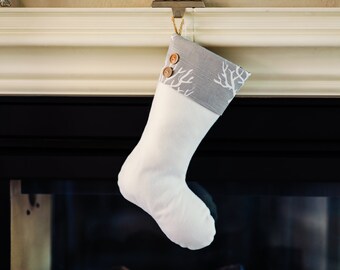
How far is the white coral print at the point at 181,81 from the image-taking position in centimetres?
105

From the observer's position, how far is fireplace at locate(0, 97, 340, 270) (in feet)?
3.83

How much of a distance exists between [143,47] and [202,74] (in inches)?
6.5

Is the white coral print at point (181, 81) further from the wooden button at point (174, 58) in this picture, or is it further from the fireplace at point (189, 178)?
the fireplace at point (189, 178)

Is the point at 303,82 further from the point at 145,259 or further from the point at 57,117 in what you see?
the point at 145,259

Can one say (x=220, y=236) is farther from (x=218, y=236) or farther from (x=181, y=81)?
(x=181, y=81)

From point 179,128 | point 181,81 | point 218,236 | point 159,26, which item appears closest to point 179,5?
point 159,26

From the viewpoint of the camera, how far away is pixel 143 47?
3.66 feet

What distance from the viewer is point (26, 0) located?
118cm

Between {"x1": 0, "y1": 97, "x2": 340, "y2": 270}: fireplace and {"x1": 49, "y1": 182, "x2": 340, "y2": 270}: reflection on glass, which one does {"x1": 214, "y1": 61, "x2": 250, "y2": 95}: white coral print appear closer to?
{"x1": 0, "y1": 97, "x2": 340, "y2": 270}: fireplace

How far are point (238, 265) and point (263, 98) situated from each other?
0.54 meters

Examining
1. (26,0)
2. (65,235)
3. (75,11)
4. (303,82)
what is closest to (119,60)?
(75,11)

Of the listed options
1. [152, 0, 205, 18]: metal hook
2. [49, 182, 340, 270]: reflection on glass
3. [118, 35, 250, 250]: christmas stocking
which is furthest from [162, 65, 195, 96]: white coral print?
[49, 182, 340, 270]: reflection on glass

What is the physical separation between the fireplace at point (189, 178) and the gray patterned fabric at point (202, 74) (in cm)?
12

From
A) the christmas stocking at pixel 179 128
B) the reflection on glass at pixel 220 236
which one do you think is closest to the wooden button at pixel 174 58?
the christmas stocking at pixel 179 128
